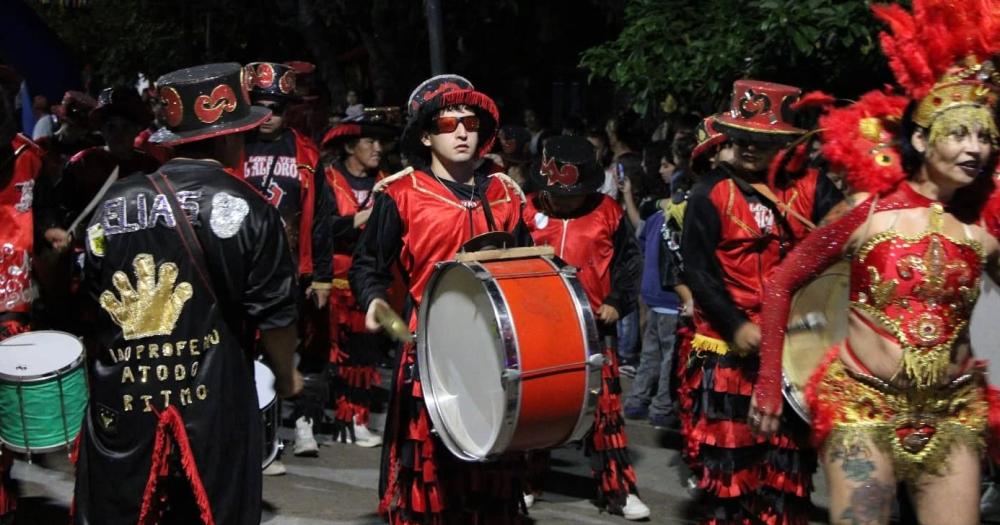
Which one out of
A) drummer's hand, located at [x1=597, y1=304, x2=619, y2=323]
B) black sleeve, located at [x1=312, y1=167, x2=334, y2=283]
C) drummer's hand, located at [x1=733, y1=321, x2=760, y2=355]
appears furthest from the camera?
black sleeve, located at [x1=312, y1=167, x2=334, y2=283]

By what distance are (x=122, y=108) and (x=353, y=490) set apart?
2.64 meters

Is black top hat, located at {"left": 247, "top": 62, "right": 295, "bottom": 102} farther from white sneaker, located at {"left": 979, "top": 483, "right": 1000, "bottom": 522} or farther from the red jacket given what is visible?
white sneaker, located at {"left": 979, "top": 483, "right": 1000, "bottom": 522}

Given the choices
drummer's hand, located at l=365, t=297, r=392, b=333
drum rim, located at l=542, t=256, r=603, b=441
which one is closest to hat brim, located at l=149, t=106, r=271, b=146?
drummer's hand, located at l=365, t=297, r=392, b=333

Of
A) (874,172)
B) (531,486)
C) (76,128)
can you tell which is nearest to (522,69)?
(76,128)

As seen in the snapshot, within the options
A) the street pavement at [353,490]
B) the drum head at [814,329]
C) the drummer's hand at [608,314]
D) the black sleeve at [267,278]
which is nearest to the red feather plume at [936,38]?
the drum head at [814,329]

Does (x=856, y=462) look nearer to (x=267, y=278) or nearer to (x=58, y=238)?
(x=267, y=278)

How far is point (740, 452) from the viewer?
21.0 ft

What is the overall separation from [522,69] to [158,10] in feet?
29.2

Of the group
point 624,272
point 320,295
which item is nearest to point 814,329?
point 624,272

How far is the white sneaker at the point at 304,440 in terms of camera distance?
8938 mm

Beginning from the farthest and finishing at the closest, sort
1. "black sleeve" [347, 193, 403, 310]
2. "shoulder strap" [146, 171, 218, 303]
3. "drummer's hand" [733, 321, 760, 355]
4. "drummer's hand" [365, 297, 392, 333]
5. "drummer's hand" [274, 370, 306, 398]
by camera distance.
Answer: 1. "drummer's hand" [733, 321, 760, 355]
2. "black sleeve" [347, 193, 403, 310]
3. "drummer's hand" [365, 297, 392, 333]
4. "drummer's hand" [274, 370, 306, 398]
5. "shoulder strap" [146, 171, 218, 303]

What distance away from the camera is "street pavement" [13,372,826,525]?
7523 mm

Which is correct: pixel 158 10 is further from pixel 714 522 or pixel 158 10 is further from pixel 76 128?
pixel 714 522

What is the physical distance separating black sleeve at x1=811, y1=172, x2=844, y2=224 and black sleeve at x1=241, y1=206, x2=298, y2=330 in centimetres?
297
